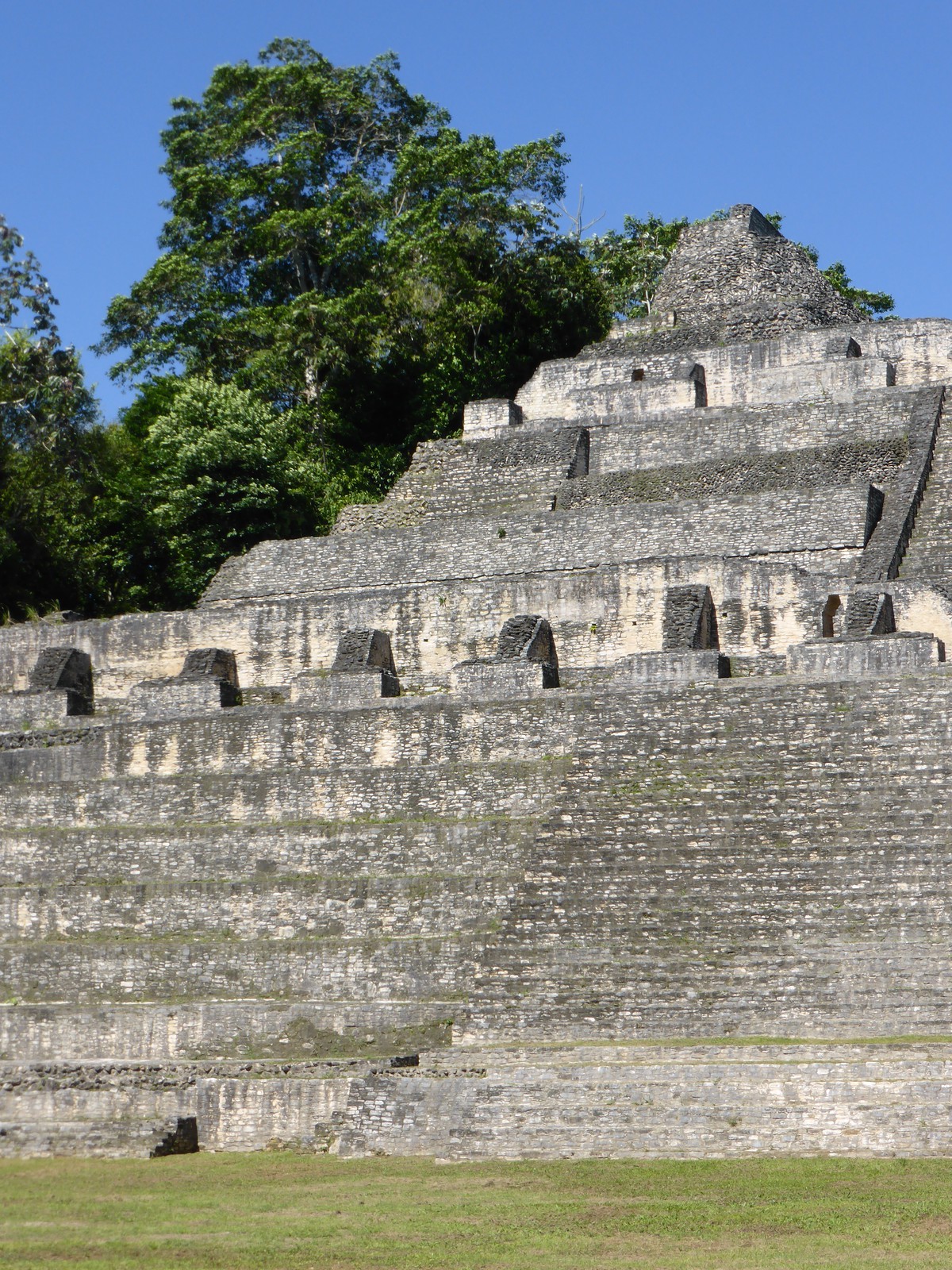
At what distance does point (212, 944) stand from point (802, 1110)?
343 inches

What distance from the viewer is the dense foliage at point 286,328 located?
36.2 m

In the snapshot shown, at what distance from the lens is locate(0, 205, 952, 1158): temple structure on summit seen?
717 inches

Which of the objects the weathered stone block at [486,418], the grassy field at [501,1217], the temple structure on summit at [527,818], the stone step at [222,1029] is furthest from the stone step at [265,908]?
the weathered stone block at [486,418]

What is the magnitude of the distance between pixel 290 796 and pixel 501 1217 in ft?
31.5

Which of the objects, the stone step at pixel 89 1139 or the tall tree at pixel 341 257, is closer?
the stone step at pixel 89 1139

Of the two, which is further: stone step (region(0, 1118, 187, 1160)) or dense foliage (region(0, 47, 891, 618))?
dense foliage (region(0, 47, 891, 618))

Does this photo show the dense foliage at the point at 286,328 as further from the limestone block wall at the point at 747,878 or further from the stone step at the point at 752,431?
the limestone block wall at the point at 747,878

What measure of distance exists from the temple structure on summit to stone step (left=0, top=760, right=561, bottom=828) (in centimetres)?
5

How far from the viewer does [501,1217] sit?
594 inches

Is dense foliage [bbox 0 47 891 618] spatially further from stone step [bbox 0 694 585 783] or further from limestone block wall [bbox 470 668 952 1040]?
limestone block wall [bbox 470 668 952 1040]

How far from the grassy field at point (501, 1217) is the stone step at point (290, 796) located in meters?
6.15

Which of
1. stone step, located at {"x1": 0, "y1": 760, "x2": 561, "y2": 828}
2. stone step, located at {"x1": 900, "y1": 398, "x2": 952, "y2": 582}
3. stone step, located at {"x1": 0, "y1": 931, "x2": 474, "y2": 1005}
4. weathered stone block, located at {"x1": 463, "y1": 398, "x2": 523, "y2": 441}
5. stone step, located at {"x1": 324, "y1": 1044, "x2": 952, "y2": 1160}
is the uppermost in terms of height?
weathered stone block, located at {"x1": 463, "y1": 398, "x2": 523, "y2": 441}

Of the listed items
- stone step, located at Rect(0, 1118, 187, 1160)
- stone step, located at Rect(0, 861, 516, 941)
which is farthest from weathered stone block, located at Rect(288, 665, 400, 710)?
Answer: stone step, located at Rect(0, 1118, 187, 1160)

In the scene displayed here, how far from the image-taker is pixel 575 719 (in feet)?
76.2
